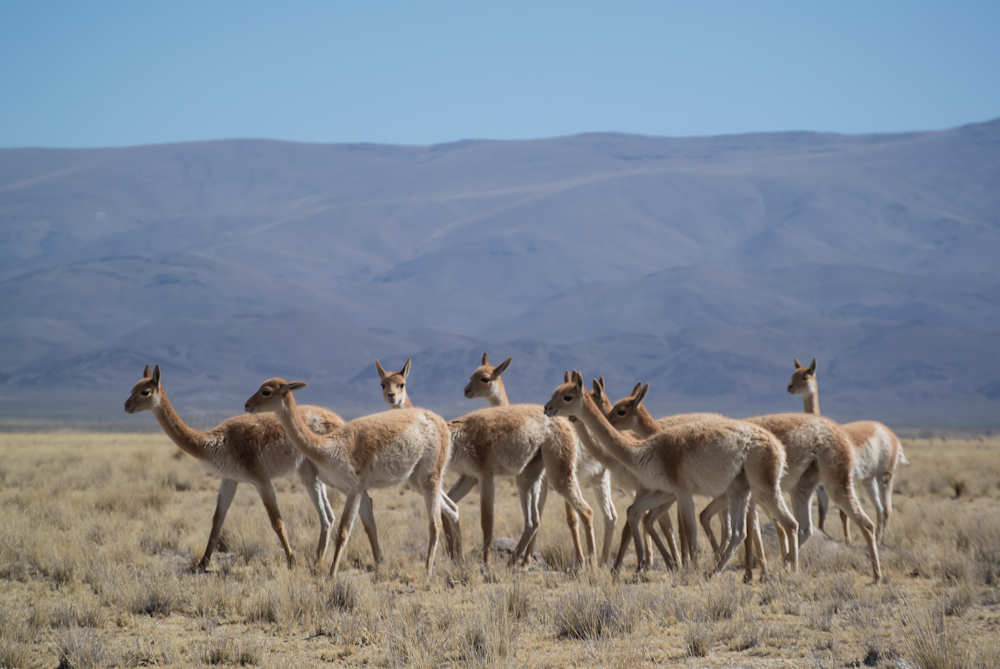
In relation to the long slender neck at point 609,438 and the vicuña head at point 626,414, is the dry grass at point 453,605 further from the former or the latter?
the vicuña head at point 626,414

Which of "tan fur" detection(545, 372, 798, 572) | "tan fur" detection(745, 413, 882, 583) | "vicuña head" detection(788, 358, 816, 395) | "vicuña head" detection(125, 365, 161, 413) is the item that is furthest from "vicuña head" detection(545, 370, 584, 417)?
"vicuña head" detection(788, 358, 816, 395)

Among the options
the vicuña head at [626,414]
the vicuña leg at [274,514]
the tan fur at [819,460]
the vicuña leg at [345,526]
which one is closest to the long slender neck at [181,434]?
the vicuña leg at [274,514]

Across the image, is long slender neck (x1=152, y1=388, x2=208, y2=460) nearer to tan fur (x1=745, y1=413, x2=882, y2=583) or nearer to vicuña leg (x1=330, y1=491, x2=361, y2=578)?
vicuña leg (x1=330, y1=491, x2=361, y2=578)

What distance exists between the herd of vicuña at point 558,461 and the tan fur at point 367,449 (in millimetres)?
15

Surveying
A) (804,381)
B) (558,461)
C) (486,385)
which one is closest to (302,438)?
(558,461)

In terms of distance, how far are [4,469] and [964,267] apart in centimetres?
20641

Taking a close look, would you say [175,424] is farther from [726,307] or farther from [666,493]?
[726,307]

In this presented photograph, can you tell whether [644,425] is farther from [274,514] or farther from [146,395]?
[146,395]

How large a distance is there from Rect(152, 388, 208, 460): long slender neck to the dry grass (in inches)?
54.7

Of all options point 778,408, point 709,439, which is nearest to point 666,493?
point 709,439

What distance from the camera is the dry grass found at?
7.99 meters

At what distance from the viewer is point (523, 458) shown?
472 inches

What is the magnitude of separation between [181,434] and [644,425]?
573 centimetres

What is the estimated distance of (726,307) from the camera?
551 ft
